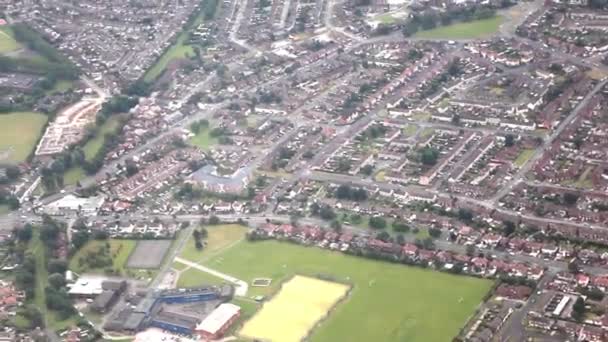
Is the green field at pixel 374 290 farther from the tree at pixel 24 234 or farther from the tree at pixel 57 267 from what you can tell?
the tree at pixel 24 234

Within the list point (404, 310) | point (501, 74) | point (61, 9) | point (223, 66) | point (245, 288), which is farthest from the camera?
point (61, 9)

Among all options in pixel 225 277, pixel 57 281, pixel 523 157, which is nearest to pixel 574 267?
pixel 523 157

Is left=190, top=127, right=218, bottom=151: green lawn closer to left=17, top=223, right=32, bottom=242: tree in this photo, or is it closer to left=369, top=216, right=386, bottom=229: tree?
left=17, top=223, right=32, bottom=242: tree

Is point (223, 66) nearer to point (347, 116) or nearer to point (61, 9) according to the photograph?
point (347, 116)

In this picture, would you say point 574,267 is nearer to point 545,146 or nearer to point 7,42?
point 545,146

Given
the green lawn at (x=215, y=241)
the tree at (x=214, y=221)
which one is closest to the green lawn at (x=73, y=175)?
the tree at (x=214, y=221)

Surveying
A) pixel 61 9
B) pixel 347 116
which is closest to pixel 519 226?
pixel 347 116
